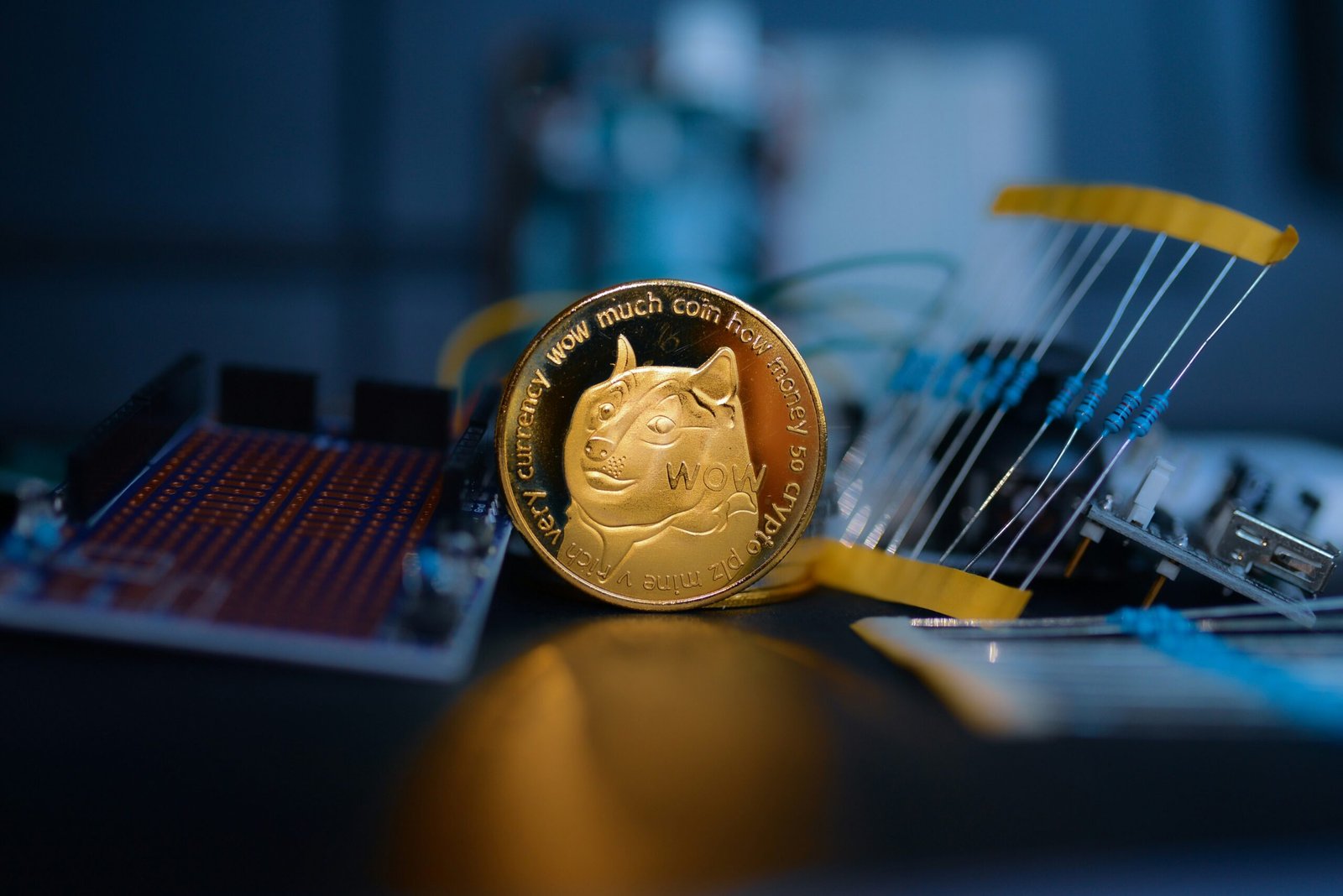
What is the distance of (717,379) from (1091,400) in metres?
0.27

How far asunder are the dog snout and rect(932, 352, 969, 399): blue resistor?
0.31 meters

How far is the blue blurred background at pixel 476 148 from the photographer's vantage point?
1.82m

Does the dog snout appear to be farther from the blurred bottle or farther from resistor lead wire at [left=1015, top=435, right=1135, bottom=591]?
the blurred bottle

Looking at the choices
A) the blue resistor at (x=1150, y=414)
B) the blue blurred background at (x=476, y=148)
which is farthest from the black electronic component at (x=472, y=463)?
the blue blurred background at (x=476, y=148)

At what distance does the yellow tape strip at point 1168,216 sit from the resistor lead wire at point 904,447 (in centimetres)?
5

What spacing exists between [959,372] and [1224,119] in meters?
1.57

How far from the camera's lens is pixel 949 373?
0.87 metres

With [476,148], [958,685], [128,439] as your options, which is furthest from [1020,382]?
[476,148]

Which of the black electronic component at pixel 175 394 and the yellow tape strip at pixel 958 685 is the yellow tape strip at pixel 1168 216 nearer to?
the yellow tape strip at pixel 958 685

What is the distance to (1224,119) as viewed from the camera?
2062 millimetres

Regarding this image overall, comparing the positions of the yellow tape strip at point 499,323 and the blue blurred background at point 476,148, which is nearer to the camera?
the yellow tape strip at point 499,323

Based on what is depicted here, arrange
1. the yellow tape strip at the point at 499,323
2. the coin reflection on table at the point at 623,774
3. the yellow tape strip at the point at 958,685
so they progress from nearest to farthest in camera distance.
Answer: the coin reflection on table at the point at 623,774, the yellow tape strip at the point at 958,685, the yellow tape strip at the point at 499,323

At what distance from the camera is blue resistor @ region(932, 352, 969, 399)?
87cm

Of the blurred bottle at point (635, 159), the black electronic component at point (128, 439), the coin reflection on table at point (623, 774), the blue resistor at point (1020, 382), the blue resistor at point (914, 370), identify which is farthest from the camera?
the blurred bottle at point (635, 159)
